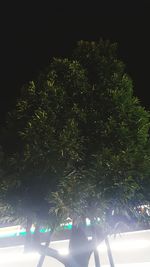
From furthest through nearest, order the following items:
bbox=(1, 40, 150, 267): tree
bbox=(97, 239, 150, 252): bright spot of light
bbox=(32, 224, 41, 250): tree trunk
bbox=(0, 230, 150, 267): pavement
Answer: bbox=(97, 239, 150, 252): bright spot of light < bbox=(0, 230, 150, 267): pavement < bbox=(32, 224, 41, 250): tree trunk < bbox=(1, 40, 150, 267): tree

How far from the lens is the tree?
6254 mm

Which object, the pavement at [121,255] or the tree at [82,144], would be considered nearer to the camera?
the tree at [82,144]

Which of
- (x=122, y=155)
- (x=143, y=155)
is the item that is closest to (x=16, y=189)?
(x=122, y=155)

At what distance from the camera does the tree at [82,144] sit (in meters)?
6.25

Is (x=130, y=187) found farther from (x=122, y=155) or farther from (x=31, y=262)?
(x=31, y=262)

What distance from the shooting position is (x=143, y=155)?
23.5 feet

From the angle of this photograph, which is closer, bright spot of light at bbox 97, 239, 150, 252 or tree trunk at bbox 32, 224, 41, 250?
tree trunk at bbox 32, 224, 41, 250

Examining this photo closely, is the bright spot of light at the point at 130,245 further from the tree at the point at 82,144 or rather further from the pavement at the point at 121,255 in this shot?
the tree at the point at 82,144

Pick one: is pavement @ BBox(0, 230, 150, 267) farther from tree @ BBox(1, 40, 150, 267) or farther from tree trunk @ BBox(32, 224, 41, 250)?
tree trunk @ BBox(32, 224, 41, 250)

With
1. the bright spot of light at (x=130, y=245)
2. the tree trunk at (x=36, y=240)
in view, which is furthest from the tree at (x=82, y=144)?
Answer: the bright spot of light at (x=130, y=245)

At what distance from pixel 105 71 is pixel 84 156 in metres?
2.65

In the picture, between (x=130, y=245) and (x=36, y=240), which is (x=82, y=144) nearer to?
(x=36, y=240)

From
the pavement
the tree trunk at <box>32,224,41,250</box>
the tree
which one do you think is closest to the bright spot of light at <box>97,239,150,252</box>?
the pavement

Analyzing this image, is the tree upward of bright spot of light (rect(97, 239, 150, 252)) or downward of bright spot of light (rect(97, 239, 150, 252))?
upward
